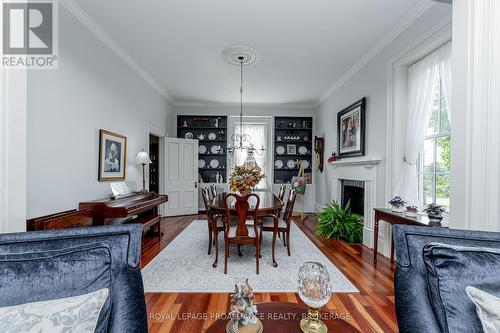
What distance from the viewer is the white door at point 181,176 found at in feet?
17.4

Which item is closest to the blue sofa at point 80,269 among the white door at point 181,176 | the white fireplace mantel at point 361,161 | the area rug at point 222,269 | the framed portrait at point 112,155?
the area rug at point 222,269

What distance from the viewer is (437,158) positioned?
8.36 ft

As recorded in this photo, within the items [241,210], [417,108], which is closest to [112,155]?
[241,210]

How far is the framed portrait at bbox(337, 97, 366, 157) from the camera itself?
366 cm

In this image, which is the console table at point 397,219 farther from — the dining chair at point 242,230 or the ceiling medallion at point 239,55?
the ceiling medallion at point 239,55

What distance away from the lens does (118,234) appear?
0.94 m

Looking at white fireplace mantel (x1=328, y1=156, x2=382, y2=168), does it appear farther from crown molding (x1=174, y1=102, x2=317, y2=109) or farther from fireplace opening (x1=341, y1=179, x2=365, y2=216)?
crown molding (x1=174, y1=102, x2=317, y2=109)

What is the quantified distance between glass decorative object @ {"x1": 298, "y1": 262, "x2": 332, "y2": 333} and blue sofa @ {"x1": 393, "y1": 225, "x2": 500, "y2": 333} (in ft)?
1.00

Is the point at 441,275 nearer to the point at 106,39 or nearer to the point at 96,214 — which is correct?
the point at 96,214

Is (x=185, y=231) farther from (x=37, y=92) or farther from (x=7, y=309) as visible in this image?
(x=7, y=309)

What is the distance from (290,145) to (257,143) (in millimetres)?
941

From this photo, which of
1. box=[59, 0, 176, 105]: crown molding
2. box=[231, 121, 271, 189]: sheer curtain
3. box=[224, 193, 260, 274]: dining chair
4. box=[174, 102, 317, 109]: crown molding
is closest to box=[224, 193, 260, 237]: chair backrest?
box=[224, 193, 260, 274]: dining chair

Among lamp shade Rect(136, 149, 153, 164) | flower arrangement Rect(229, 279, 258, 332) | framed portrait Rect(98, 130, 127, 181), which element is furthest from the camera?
lamp shade Rect(136, 149, 153, 164)

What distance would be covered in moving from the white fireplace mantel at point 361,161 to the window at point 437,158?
1.89ft
